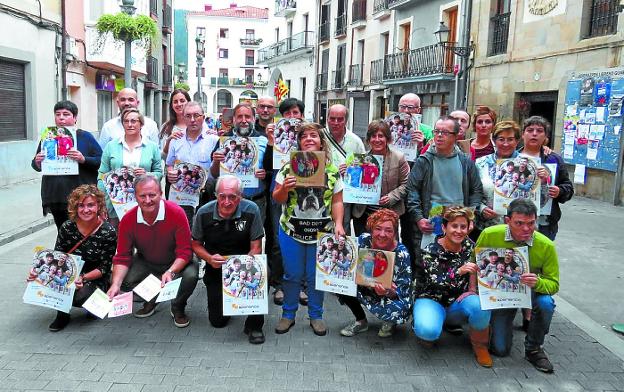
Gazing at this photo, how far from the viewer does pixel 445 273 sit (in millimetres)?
4059

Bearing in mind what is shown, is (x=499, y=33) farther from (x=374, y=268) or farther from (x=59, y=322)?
(x=59, y=322)

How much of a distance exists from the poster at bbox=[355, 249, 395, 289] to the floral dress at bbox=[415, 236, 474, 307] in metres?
0.31

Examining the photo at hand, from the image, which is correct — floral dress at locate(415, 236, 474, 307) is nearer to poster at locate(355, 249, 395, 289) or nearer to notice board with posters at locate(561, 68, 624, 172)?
poster at locate(355, 249, 395, 289)

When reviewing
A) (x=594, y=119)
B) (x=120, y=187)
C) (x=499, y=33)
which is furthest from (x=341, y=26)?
(x=120, y=187)

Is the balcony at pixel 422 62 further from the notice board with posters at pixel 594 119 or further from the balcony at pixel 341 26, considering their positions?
the balcony at pixel 341 26

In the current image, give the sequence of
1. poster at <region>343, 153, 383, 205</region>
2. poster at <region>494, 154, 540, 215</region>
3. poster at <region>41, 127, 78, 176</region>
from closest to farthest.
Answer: poster at <region>494, 154, 540, 215</region>
poster at <region>343, 153, 383, 205</region>
poster at <region>41, 127, 78, 176</region>

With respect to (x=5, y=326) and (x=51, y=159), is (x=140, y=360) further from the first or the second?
(x=51, y=159)

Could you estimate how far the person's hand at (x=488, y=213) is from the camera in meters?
4.41

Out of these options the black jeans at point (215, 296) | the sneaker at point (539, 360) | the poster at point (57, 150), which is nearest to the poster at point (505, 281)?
the sneaker at point (539, 360)

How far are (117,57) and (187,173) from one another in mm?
13846

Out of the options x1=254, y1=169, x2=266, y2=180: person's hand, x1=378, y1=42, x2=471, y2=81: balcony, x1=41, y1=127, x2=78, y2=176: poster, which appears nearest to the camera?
x1=254, y1=169, x2=266, y2=180: person's hand

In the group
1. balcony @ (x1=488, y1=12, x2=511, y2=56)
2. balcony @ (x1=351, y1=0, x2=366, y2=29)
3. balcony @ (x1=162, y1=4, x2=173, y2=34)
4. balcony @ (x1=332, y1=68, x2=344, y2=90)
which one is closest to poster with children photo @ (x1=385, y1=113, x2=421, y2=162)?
balcony @ (x1=488, y1=12, x2=511, y2=56)

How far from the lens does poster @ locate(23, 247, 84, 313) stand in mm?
4141

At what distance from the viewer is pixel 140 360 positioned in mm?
3781
